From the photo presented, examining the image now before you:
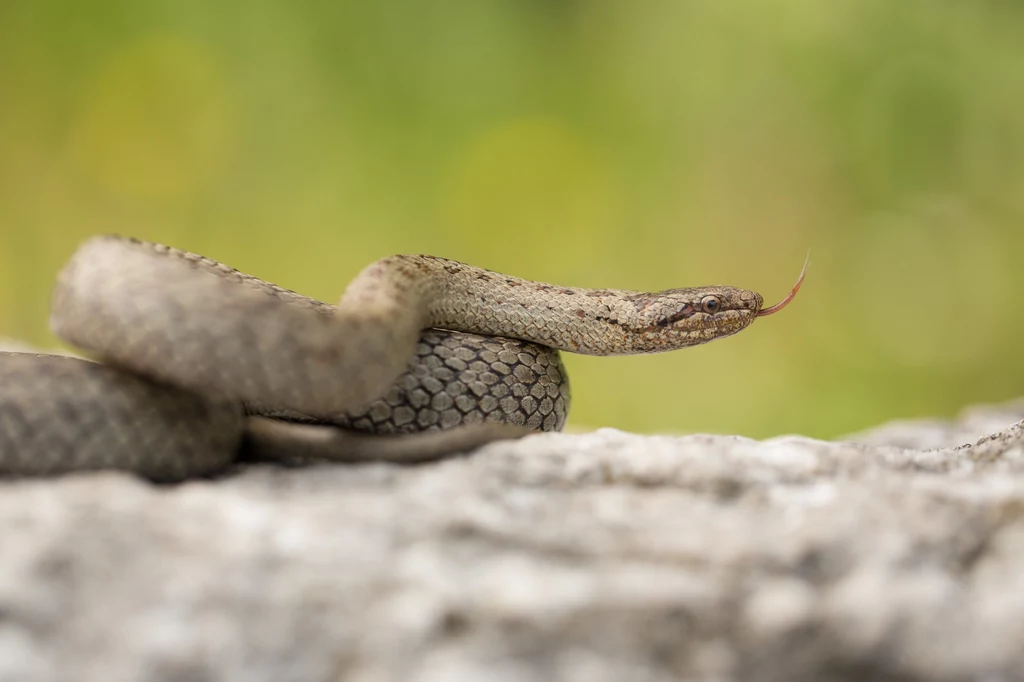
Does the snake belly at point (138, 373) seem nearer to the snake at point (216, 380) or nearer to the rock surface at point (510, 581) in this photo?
the snake at point (216, 380)

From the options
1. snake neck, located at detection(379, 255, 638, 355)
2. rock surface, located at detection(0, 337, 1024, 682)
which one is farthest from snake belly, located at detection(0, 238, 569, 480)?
snake neck, located at detection(379, 255, 638, 355)

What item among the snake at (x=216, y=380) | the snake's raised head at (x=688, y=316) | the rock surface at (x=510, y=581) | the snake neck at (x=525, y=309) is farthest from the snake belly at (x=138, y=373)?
the snake's raised head at (x=688, y=316)

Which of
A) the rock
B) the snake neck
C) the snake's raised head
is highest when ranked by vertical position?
the snake's raised head

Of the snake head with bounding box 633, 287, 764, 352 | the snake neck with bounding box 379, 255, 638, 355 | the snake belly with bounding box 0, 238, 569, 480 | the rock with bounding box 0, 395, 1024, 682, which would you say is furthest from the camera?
the snake head with bounding box 633, 287, 764, 352

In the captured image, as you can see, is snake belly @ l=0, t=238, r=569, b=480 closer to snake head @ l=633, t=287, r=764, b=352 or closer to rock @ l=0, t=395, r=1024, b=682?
rock @ l=0, t=395, r=1024, b=682

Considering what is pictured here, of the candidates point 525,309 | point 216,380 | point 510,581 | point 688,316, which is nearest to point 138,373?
point 216,380
